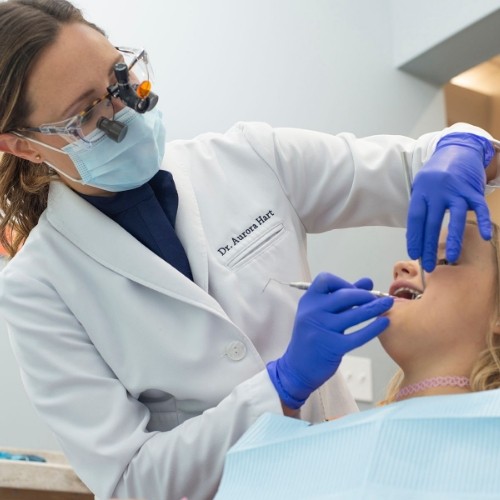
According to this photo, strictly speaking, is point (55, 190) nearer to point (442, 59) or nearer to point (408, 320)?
point (408, 320)

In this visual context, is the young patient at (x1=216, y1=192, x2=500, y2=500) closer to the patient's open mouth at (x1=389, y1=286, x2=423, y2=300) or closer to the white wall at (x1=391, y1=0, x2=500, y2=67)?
the patient's open mouth at (x1=389, y1=286, x2=423, y2=300)

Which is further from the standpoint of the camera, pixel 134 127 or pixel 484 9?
pixel 484 9

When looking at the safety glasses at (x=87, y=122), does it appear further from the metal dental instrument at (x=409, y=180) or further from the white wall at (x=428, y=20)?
the white wall at (x=428, y=20)

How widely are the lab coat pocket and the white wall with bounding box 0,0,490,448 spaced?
1218 millimetres

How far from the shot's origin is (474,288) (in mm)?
1449

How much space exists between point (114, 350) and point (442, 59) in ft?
7.41

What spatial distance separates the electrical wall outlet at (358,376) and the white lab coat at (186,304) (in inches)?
48.4

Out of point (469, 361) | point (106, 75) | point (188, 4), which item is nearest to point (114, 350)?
point (106, 75)

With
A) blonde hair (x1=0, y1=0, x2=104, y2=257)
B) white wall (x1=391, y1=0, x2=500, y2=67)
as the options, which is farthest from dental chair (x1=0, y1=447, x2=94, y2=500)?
white wall (x1=391, y1=0, x2=500, y2=67)

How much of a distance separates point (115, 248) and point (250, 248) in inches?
10.4

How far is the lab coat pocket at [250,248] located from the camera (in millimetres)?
1606

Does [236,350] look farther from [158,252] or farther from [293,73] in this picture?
[293,73]

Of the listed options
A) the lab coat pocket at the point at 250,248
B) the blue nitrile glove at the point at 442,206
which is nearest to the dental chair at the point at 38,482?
the lab coat pocket at the point at 250,248

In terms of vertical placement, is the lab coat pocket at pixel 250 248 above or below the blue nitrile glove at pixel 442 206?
below
